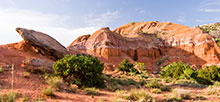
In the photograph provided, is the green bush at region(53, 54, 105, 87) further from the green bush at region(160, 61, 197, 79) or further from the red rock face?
the red rock face

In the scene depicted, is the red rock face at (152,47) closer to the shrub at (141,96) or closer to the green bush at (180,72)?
the green bush at (180,72)

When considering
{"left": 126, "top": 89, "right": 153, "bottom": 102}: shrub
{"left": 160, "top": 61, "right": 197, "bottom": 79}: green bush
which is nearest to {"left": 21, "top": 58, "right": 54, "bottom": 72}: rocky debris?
{"left": 126, "top": 89, "right": 153, "bottom": 102}: shrub

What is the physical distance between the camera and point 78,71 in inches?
432

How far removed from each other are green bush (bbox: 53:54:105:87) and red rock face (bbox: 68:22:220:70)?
26907 millimetres

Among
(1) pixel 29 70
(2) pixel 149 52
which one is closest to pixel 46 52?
(1) pixel 29 70

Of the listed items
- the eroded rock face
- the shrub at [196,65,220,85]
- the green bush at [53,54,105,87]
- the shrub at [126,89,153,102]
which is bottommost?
the shrub at [196,65,220,85]

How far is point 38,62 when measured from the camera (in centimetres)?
1234

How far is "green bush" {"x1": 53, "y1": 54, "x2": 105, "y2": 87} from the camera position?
10.7 m

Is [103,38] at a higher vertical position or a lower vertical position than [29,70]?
higher

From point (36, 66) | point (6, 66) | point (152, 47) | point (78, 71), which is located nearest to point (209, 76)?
point (78, 71)

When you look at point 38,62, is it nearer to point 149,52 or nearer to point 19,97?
point 19,97

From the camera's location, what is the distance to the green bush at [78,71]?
35.0ft

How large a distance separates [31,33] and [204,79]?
2110 cm

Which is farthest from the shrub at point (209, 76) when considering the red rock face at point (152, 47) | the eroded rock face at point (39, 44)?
the red rock face at point (152, 47)
